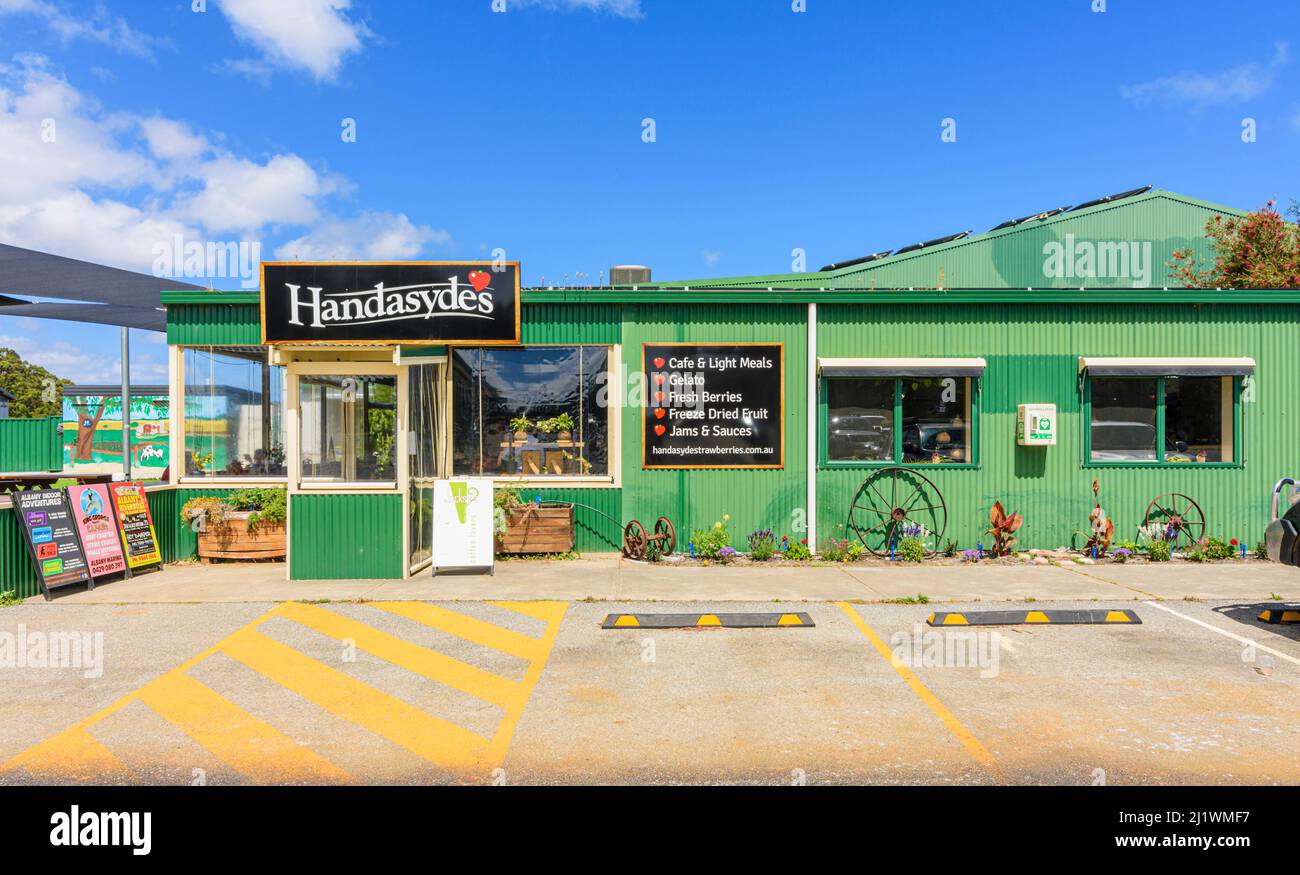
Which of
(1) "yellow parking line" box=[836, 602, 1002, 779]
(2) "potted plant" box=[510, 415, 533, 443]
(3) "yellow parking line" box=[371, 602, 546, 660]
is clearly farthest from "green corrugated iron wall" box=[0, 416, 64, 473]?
(1) "yellow parking line" box=[836, 602, 1002, 779]

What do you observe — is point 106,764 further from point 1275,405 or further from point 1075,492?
point 1275,405

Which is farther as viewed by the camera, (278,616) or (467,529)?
(467,529)

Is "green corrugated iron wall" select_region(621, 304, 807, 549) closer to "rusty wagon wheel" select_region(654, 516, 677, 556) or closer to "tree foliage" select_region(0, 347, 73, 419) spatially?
"rusty wagon wheel" select_region(654, 516, 677, 556)

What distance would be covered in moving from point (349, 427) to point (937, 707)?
787 cm

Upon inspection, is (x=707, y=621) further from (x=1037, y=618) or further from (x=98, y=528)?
(x=98, y=528)

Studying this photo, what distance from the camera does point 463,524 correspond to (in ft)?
34.5

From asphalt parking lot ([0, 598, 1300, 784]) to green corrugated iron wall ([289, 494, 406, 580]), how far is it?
1722 millimetres

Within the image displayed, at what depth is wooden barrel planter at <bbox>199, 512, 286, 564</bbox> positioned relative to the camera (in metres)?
11.4

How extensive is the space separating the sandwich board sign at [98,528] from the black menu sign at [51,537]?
9cm

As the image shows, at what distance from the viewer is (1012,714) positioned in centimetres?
544

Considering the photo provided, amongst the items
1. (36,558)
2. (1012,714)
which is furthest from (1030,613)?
(36,558)

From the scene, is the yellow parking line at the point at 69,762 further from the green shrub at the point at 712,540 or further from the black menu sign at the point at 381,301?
the green shrub at the point at 712,540
